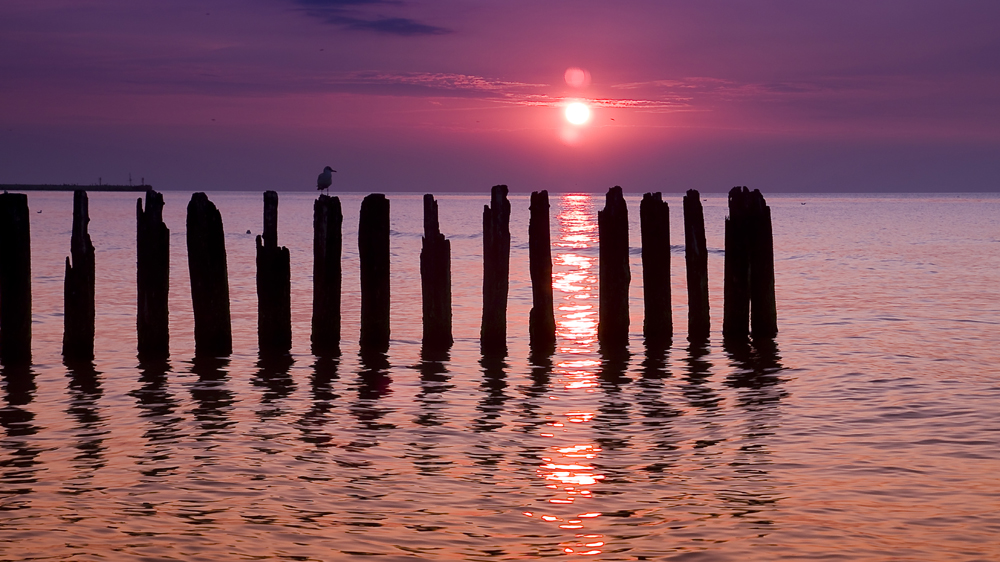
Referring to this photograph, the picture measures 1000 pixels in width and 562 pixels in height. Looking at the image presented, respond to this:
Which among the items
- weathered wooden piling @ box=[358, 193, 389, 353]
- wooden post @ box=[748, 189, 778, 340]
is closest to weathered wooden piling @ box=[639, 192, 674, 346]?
wooden post @ box=[748, 189, 778, 340]

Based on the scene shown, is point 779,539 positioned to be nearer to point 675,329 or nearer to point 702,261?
point 702,261

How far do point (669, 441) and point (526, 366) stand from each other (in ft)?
14.1

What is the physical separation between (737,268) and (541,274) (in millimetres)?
2823

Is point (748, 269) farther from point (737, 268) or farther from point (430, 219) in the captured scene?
point (430, 219)

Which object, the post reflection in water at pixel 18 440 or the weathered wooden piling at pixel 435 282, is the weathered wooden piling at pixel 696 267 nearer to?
the weathered wooden piling at pixel 435 282

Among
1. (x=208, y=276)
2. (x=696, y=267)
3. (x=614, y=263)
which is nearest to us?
(x=208, y=276)

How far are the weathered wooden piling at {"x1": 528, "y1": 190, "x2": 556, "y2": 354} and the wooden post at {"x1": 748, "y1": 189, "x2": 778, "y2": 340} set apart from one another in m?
2.91

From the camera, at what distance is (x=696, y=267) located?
44.8 feet

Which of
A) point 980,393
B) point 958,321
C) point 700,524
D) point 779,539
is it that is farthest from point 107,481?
point 958,321

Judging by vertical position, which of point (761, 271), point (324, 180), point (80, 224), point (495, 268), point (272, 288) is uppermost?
point (324, 180)

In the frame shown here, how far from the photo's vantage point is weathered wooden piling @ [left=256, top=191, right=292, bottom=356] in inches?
497

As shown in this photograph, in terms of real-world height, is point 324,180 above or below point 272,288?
above

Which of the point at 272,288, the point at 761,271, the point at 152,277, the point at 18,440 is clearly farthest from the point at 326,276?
the point at 761,271

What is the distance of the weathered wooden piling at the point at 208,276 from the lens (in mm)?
12328
